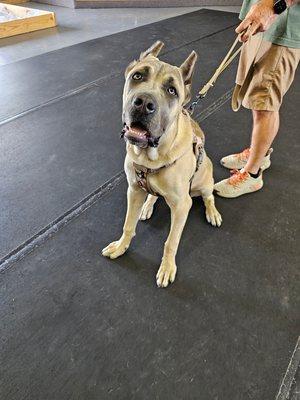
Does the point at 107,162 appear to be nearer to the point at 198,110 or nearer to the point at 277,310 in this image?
the point at 198,110

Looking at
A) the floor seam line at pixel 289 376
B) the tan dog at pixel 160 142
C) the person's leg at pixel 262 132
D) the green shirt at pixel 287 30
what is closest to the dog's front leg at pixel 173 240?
the tan dog at pixel 160 142

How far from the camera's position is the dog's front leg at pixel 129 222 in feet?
5.49

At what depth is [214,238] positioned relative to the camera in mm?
1972

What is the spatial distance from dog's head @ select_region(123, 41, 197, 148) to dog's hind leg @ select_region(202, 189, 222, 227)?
2.51 feet

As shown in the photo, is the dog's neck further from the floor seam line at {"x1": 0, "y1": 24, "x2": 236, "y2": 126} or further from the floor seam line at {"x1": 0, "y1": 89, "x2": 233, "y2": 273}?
the floor seam line at {"x1": 0, "y1": 24, "x2": 236, "y2": 126}

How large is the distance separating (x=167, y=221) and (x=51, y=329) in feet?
3.03

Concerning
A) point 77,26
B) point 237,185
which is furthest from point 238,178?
point 77,26

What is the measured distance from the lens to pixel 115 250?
1828 mm

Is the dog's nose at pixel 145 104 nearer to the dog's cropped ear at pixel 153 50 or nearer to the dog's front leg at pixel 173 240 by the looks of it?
the dog's cropped ear at pixel 153 50

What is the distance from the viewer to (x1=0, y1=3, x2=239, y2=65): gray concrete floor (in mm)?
4668

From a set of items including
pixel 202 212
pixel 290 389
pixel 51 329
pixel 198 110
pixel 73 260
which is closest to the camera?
pixel 290 389

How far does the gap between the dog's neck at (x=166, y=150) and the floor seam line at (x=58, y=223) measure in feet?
2.55

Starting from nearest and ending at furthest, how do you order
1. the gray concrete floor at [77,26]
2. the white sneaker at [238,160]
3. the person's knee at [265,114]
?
the person's knee at [265,114] → the white sneaker at [238,160] → the gray concrete floor at [77,26]

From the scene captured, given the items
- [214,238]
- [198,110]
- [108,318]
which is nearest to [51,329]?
[108,318]
